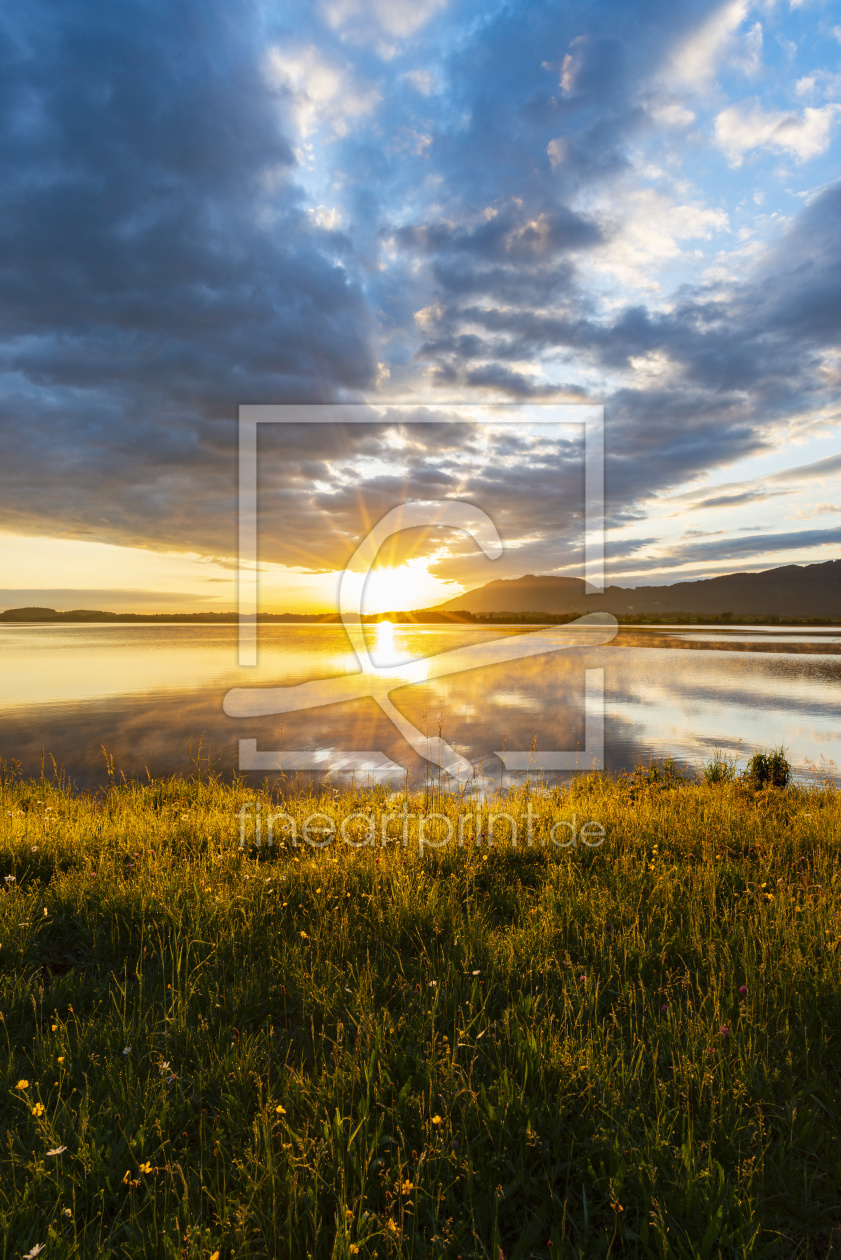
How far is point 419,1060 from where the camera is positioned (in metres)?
3.11

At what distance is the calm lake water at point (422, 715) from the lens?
14672 mm

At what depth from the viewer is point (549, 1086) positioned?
9.84ft

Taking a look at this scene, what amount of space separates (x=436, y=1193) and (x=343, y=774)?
10.5 metres

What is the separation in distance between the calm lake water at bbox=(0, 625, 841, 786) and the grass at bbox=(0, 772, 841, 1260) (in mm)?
6045

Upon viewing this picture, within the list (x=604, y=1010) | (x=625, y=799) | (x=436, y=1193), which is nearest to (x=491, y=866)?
(x=604, y=1010)

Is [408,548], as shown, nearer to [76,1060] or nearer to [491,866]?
[491,866]

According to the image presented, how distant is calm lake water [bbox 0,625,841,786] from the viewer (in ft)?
48.1
